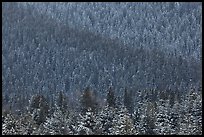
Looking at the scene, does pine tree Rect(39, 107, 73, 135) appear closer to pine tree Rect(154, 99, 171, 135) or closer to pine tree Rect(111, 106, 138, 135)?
pine tree Rect(111, 106, 138, 135)

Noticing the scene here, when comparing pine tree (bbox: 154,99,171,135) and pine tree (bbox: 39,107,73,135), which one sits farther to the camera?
pine tree (bbox: 39,107,73,135)

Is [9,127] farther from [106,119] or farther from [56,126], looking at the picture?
[106,119]

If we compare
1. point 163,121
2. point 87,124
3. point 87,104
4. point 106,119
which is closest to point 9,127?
point 87,124

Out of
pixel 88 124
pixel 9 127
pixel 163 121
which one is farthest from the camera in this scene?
pixel 163 121

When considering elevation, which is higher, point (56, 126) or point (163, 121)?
point (163, 121)

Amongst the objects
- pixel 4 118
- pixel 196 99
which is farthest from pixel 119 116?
pixel 4 118

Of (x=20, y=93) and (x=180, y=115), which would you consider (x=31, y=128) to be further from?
(x=20, y=93)

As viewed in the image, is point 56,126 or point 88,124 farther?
point 56,126

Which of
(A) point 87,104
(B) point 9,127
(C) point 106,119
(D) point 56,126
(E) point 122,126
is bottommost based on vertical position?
(D) point 56,126

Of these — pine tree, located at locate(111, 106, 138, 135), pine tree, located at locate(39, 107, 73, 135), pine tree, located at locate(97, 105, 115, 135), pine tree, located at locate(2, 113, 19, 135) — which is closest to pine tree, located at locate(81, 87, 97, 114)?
pine tree, located at locate(97, 105, 115, 135)

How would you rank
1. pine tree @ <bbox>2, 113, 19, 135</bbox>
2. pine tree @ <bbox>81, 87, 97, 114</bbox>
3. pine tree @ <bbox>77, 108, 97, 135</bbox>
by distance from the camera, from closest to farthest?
pine tree @ <bbox>2, 113, 19, 135</bbox>
pine tree @ <bbox>77, 108, 97, 135</bbox>
pine tree @ <bbox>81, 87, 97, 114</bbox>

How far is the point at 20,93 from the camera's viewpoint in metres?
196

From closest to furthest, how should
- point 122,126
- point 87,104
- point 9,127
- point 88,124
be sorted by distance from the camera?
point 9,127 → point 122,126 → point 88,124 → point 87,104

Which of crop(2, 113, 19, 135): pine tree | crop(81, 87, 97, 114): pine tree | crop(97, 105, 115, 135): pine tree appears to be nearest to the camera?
crop(2, 113, 19, 135): pine tree
